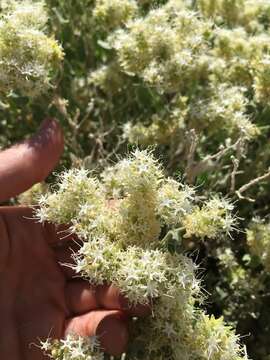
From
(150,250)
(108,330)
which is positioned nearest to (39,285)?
(108,330)

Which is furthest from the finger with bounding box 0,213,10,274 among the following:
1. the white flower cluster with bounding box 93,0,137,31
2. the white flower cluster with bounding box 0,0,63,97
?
the white flower cluster with bounding box 93,0,137,31

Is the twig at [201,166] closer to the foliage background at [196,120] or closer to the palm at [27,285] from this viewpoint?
the foliage background at [196,120]

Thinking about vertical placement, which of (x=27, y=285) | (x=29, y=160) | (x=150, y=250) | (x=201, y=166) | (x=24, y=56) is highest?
(x=24, y=56)

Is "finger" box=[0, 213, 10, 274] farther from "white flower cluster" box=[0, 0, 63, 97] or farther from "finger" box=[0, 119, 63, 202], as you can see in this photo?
"white flower cluster" box=[0, 0, 63, 97]

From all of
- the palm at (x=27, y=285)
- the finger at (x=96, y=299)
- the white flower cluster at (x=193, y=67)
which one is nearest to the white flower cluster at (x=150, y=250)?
the finger at (x=96, y=299)

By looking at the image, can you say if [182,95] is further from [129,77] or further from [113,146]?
[113,146]

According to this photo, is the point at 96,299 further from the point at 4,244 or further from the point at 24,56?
the point at 24,56

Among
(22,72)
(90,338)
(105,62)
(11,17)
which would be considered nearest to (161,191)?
(90,338)
